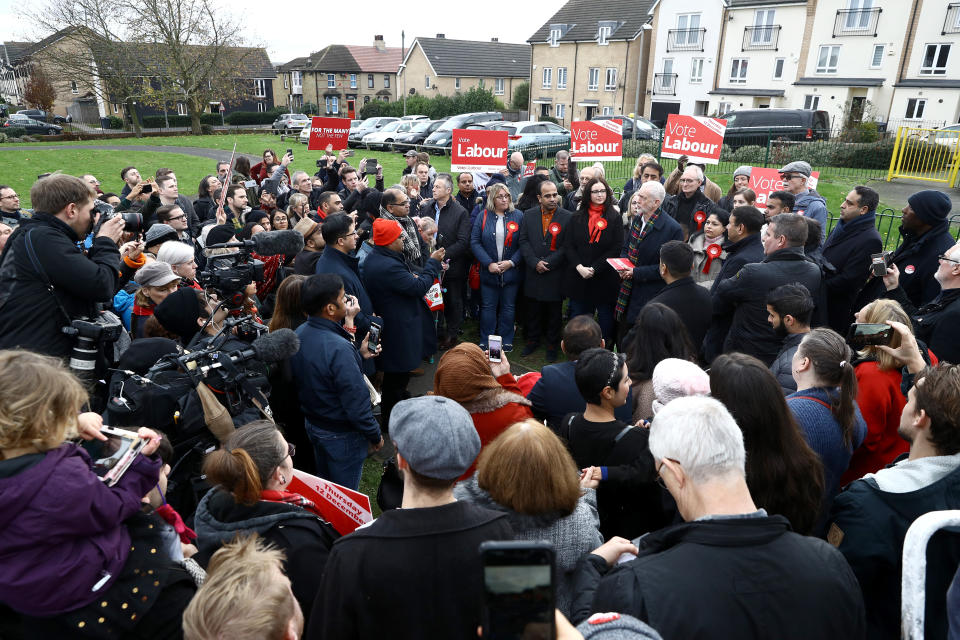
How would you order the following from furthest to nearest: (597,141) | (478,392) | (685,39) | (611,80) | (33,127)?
1. (611,80)
2. (685,39)
3. (33,127)
4. (597,141)
5. (478,392)

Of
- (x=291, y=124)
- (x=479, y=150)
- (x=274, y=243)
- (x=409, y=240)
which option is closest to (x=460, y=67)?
(x=291, y=124)

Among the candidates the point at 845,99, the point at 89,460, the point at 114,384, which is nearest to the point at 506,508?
the point at 89,460

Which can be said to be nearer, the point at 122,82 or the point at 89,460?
the point at 89,460

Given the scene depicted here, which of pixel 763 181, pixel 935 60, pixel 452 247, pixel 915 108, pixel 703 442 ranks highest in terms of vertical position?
pixel 935 60

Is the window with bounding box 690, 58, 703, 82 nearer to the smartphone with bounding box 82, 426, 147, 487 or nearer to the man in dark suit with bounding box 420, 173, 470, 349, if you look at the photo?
the man in dark suit with bounding box 420, 173, 470, 349

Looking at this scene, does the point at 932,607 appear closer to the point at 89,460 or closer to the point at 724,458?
the point at 724,458

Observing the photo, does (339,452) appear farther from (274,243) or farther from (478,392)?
(274,243)

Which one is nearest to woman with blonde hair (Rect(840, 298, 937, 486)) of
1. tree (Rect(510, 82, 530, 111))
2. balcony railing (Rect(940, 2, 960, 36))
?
balcony railing (Rect(940, 2, 960, 36))

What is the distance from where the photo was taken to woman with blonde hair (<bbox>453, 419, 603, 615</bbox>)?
218 cm

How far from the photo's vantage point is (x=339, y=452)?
3979 millimetres

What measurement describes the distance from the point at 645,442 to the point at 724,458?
971 millimetres

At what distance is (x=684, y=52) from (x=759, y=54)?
5.07 meters

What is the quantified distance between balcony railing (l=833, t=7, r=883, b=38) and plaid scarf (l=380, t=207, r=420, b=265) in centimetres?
3819

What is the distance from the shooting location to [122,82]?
121 ft
